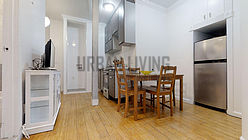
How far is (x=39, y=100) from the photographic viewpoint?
1420mm

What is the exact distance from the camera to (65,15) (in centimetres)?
374

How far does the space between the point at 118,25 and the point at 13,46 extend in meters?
2.55

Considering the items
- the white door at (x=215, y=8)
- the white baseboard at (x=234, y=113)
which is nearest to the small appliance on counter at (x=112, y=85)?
the white baseboard at (x=234, y=113)

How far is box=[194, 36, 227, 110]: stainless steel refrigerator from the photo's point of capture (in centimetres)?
204

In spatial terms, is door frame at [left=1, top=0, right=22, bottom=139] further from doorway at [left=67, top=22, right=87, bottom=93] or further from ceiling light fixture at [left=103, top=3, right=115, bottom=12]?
doorway at [left=67, top=22, right=87, bottom=93]

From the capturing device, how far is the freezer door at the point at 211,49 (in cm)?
204

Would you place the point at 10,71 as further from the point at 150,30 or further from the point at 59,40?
the point at 59,40

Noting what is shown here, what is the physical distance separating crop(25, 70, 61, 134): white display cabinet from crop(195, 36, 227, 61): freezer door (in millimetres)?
2961

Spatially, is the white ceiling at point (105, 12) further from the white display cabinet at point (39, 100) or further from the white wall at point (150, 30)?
the white display cabinet at point (39, 100)

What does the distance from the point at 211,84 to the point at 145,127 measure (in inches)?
69.7

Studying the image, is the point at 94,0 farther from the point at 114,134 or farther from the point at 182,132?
the point at 182,132

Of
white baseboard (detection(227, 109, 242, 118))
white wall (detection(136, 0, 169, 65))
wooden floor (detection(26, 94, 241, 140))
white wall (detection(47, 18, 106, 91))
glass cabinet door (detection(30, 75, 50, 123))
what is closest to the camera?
wooden floor (detection(26, 94, 241, 140))

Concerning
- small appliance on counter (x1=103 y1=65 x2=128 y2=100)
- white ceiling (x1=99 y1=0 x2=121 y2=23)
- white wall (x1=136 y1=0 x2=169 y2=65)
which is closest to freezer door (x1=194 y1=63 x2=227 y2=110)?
white wall (x1=136 y1=0 x2=169 y2=65)

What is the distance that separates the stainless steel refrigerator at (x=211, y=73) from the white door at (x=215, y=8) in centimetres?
52
